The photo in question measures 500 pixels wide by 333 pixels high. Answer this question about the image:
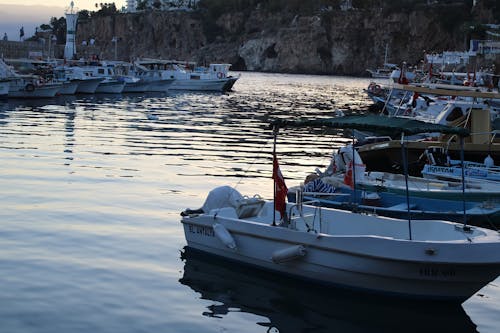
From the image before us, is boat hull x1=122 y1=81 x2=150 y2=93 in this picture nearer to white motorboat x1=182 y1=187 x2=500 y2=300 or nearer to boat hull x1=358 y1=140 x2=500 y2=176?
boat hull x1=358 y1=140 x2=500 y2=176

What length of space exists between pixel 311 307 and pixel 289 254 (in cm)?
102

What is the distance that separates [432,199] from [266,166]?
386 inches

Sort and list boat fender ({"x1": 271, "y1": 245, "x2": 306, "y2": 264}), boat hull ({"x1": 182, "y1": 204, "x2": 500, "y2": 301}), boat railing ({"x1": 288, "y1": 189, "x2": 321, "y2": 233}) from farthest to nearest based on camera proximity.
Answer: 1. boat railing ({"x1": 288, "y1": 189, "x2": 321, "y2": 233})
2. boat fender ({"x1": 271, "y1": 245, "x2": 306, "y2": 264})
3. boat hull ({"x1": 182, "y1": 204, "x2": 500, "y2": 301})

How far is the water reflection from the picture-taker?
1197cm

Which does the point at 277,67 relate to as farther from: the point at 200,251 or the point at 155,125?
the point at 200,251

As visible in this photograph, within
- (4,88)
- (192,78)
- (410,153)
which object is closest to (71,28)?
(192,78)

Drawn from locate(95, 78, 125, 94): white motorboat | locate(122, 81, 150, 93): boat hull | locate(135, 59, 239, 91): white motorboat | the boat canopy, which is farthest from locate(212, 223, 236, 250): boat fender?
locate(135, 59, 239, 91): white motorboat

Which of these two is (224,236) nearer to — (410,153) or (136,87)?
(410,153)

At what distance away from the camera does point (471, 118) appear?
87.5ft

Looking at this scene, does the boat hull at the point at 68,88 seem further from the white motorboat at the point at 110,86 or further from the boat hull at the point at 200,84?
the boat hull at the point at 200,84

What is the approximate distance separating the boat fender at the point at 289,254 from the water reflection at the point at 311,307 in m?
0.53

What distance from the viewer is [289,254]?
1323cm

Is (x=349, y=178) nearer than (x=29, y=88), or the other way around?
(x=349, y=178)

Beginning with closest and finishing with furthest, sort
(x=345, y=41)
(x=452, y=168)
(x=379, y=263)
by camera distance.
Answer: (x=379, y=263) → (x=452, y=168) → (x=345, y=41)
